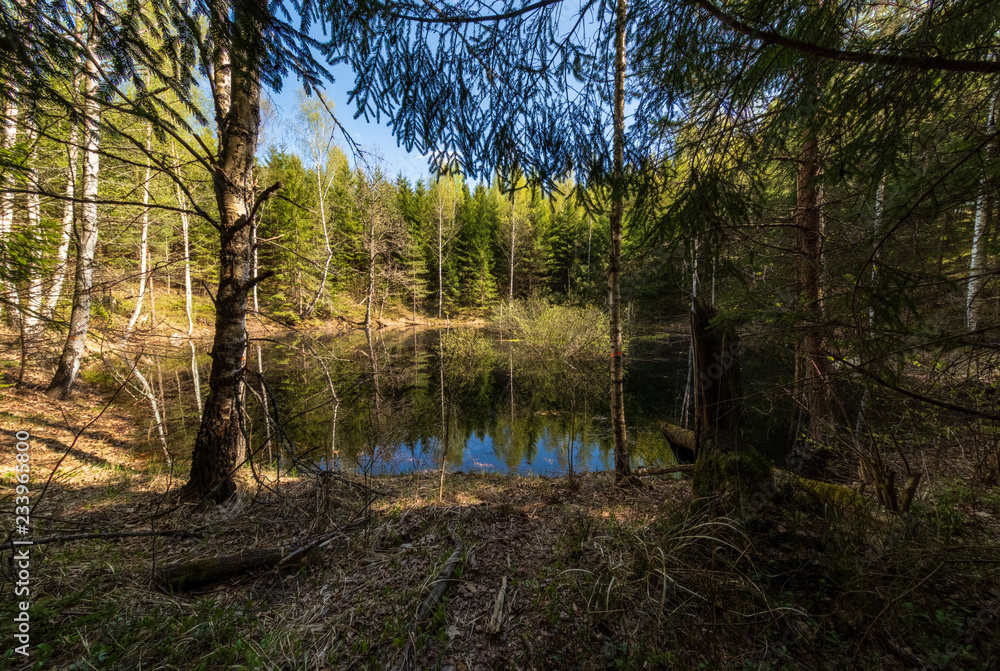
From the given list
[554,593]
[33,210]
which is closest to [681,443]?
[554,593]

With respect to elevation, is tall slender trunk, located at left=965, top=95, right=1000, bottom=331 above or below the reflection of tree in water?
above

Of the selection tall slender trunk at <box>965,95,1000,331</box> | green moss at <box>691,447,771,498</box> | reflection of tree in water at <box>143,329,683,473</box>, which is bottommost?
reflection of tree in water at <box>143,329,683,473</box>

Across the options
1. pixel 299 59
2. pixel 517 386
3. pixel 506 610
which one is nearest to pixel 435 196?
pixel 517 386

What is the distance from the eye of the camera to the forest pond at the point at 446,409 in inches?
252

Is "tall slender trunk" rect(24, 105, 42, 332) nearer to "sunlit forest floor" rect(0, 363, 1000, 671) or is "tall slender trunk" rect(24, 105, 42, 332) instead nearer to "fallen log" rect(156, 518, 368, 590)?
"sunlit forest floor" rect(0, 363, 1000, 671)

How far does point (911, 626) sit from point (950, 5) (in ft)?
9.63

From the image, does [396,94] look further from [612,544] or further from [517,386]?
[517,386]

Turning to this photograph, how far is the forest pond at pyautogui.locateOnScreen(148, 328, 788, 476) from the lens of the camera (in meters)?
6.40

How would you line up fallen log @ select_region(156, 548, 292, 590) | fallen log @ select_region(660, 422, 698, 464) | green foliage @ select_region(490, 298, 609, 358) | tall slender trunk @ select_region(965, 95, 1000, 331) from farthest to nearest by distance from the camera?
green foliage @ select_region(490, 298, 609, 358) → fallen log @ select_region(660, 422, 698, 464) → fallen log @ select_region(156, 548, 292, 590) → tall slender trunk @ select_region(965, 95, 1000, 331)

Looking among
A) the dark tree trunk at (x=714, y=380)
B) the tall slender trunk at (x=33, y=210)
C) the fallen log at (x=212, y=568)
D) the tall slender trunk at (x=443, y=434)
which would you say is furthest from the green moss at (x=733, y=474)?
A: the tall slender trunk at (x=33, y=210)

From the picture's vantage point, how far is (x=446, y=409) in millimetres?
9547

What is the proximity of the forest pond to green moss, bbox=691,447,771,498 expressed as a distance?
2001 mm

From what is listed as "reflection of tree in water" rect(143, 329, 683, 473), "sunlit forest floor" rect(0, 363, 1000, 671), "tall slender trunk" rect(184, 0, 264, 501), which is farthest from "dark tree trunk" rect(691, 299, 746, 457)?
"tall slender trunk" rect(184, 0, 264, 501)

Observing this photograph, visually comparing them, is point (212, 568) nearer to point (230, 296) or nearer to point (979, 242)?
point (230, 296)
